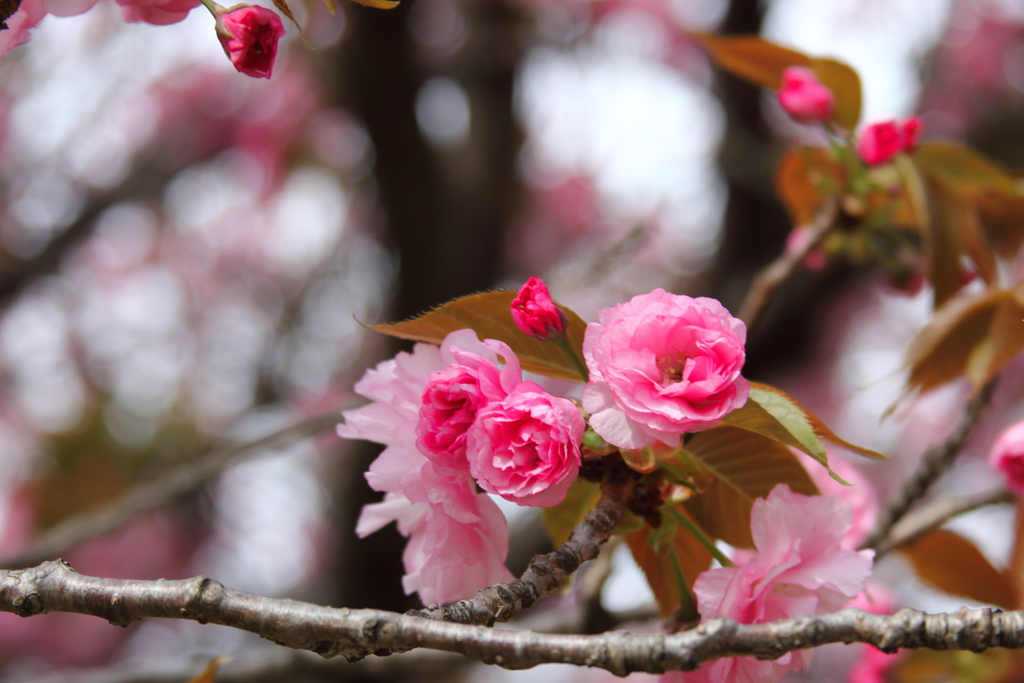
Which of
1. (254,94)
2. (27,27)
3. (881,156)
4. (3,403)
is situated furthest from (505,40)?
(3,403)

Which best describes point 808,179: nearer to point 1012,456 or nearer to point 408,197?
point 1012,456

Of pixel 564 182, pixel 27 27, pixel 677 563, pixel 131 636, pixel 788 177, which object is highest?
pixel 27 27

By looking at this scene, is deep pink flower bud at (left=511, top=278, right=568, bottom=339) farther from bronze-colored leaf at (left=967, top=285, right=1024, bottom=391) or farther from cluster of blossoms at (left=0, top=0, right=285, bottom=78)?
bronze-colored leaf at (left=967, top=285, right=1024, bottom=391)

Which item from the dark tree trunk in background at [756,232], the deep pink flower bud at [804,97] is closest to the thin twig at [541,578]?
the deep pink flower bud at [804,97]

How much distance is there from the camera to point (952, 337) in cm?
88

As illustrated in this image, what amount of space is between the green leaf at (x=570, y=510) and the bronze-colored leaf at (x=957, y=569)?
56cm

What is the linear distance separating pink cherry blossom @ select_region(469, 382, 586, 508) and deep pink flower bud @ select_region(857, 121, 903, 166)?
2.49 feet

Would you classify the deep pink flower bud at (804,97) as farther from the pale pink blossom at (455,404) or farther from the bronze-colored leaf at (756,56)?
the pale pink blossom at (455,404)

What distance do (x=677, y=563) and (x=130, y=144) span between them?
3678 mm

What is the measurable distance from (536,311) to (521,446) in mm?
105

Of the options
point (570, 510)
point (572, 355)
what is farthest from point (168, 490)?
point (572, 355)

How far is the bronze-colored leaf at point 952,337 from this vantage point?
86 cm

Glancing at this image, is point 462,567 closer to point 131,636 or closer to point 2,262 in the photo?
point 2,262

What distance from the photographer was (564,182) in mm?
4457
